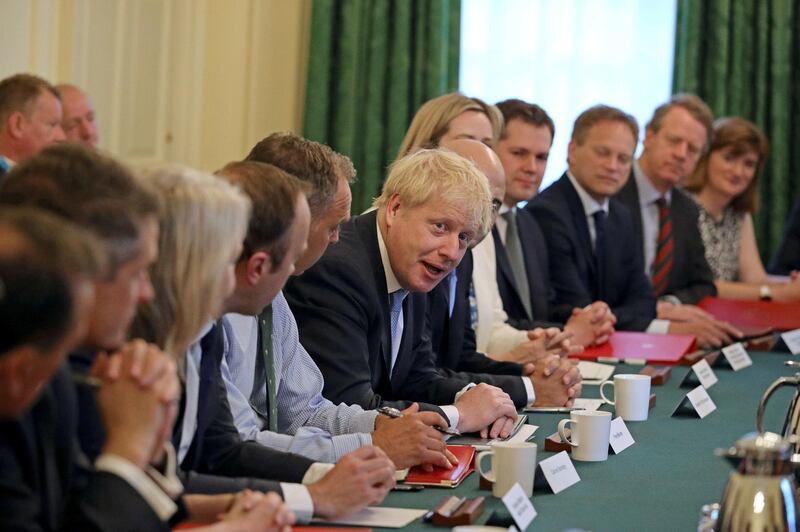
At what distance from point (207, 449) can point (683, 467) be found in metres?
0.96

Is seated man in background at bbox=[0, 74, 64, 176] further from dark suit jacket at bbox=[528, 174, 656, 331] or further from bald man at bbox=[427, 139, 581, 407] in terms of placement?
dark suit jacket at bbox=[528, 174, 656, 331]

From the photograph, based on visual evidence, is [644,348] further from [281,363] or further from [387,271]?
[281,363]

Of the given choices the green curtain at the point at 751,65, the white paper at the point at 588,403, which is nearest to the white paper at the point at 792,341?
the white paper at the point at 588,403

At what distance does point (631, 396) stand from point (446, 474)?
86cm

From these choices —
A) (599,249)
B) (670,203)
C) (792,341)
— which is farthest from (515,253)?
(670,203)

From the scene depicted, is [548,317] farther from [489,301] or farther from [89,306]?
[89,306]

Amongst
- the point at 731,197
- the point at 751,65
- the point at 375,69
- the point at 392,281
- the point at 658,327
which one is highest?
the point at 751,65

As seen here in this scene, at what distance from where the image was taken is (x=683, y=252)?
579cm

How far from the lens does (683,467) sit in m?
2.43

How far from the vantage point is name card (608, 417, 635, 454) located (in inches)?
100

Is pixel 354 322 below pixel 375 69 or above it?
below

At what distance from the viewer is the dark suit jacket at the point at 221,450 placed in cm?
203

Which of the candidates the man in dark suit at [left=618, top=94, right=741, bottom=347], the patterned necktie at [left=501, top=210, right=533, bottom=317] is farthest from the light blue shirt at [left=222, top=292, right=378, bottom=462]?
the man in dark suit at [left=618, top=94, right=741, bottom=347]

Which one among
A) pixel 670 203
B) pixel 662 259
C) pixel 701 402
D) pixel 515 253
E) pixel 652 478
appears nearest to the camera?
pixel 652 478
